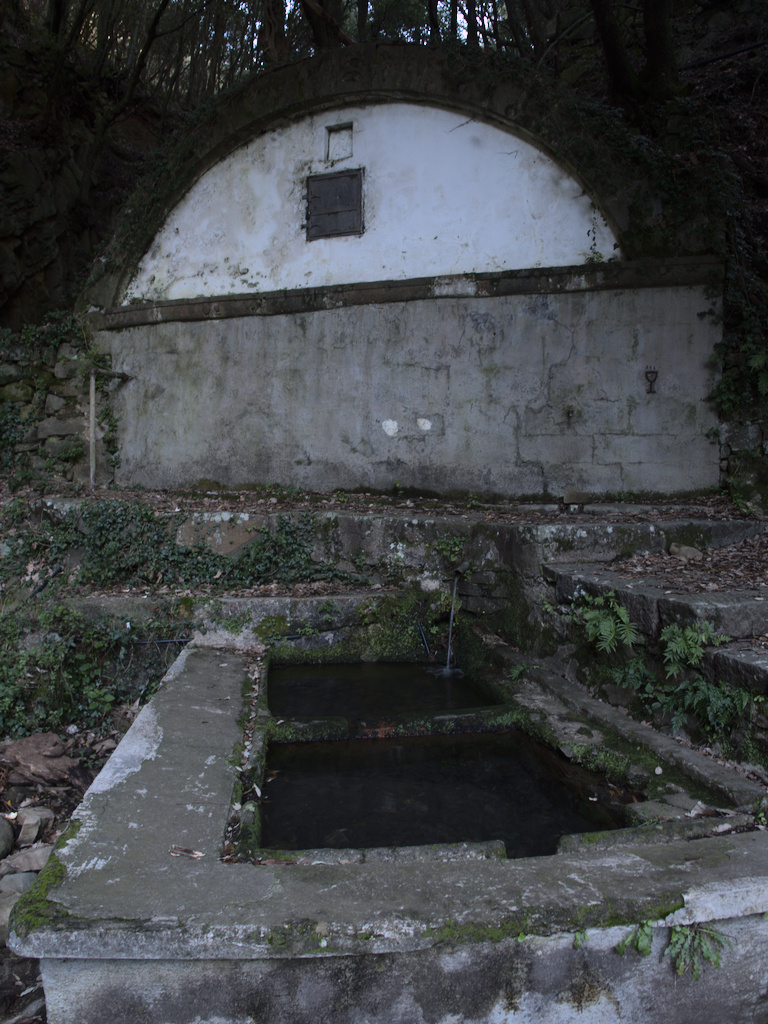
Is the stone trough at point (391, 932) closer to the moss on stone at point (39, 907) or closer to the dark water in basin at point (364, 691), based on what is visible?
the moss on stone at point (39, 907)

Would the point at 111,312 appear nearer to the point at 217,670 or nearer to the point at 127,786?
the point at 217,670

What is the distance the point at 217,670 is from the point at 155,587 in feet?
6.32

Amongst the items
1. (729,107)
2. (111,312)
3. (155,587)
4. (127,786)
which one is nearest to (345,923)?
(127,786)

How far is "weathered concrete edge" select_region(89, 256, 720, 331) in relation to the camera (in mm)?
7223

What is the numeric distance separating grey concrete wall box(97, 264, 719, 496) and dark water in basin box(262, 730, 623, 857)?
13.5 ft

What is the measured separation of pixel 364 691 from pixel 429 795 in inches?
68.9

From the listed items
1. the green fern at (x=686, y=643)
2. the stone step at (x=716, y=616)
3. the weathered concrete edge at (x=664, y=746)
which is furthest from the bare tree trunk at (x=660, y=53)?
the weathered concrete edge at (x=664, y=746)

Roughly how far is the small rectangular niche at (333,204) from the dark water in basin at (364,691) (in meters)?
5.70

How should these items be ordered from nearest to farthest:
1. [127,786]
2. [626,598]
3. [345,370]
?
[127,786], [626,598], [345,370]

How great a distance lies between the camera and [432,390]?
26.5 ft

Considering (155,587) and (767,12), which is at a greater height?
(767,12)

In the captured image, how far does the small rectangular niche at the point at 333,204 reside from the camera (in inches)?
339

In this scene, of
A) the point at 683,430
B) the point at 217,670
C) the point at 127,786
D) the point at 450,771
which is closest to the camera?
the point at 127,786

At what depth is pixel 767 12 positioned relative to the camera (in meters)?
11.2
